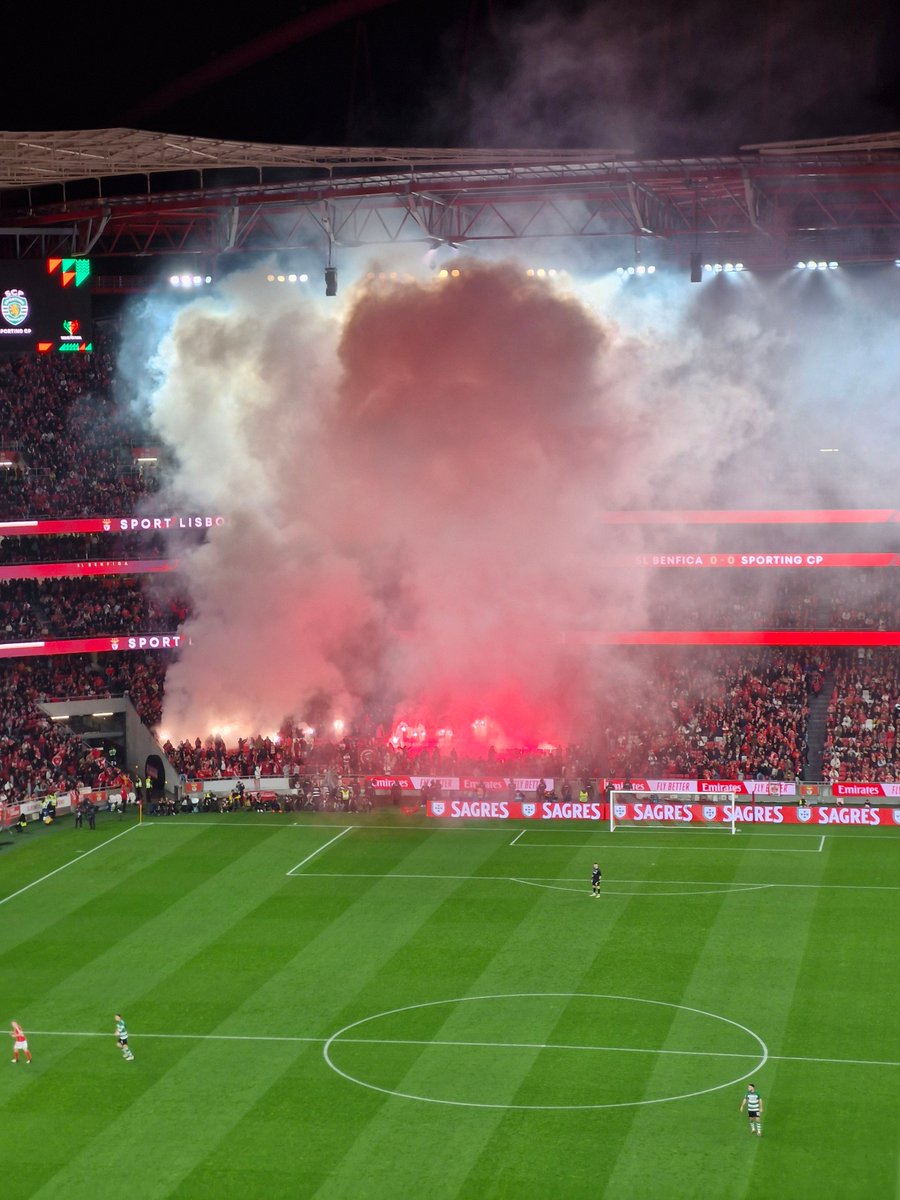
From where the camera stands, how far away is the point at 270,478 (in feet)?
182

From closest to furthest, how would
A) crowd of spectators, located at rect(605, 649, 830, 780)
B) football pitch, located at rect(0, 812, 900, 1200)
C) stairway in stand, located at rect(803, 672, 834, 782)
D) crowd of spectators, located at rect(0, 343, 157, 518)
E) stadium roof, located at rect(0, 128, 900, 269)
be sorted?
football pitch, located at rect(0, 812, 900, 1200), stadium roof, located at rect(0, 128, 900, 269), crowd of spectators, located at rect(605, 649, 830, 780), stairway in stand, located at rect(803, 672, 834, 782), crowd of spectators, located at rect(0, 343, 157, 518)

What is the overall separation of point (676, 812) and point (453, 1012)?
593 inches

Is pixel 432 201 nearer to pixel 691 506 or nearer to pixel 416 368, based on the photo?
pixel 416 368

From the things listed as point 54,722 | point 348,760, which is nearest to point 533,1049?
point 348,760

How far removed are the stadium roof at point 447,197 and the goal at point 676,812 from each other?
14.0 metres

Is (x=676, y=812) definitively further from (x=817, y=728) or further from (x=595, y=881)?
(x=595, y=881)

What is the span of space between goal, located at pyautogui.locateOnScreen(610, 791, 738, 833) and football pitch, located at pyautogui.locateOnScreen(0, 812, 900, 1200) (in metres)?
0.54

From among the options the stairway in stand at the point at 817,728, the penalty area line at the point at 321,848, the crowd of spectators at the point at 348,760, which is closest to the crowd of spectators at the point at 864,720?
the stairway in stand at the point at 817,728

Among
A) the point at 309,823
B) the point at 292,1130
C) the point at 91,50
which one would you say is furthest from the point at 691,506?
the point at 292,1130

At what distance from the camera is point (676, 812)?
44.8m

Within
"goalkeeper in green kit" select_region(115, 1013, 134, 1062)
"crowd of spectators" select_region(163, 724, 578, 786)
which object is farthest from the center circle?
"crowd of spectators" select_region(163, 724, 578, 786)

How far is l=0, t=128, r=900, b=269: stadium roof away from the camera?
3822 centimetres

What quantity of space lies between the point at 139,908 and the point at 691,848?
506 inches

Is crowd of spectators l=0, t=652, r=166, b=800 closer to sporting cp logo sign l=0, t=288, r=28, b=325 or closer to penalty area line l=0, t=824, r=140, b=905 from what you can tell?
penalty area line l=0, t=824, r=140, b=905
